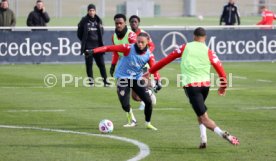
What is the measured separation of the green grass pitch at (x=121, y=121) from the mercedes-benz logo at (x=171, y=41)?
5.46 meters

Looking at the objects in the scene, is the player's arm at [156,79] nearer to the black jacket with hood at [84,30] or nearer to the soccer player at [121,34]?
the soccer player at [121,34]

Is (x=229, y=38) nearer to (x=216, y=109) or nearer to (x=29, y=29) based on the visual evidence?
(x=29, y=29)

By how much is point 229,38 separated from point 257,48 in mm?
1177

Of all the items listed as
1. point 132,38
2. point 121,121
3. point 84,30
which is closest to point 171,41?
point 84,30

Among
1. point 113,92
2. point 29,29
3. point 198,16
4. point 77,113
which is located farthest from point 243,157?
point 198,16

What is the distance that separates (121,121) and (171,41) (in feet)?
53.0

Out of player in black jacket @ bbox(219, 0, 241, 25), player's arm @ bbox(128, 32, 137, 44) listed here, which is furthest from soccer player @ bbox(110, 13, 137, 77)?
player in black jacket @ bbox(219, 0, 241, 25)

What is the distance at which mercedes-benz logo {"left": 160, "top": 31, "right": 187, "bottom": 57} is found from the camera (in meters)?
33.6

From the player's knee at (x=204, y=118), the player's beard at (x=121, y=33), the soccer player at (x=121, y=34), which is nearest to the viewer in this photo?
the player's knee at (x=204, y=118)

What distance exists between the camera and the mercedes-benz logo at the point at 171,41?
33.6m

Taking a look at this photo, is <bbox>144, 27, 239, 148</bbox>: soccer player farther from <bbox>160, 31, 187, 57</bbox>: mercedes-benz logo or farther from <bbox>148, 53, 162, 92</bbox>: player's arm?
<bbox>160, 31, 187, 57</bbox>: mercedes-benz logo

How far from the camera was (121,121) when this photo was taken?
17.8m

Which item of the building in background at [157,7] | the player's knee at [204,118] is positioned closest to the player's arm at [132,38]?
the player's knee at [204,118]

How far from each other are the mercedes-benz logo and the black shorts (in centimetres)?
1946
